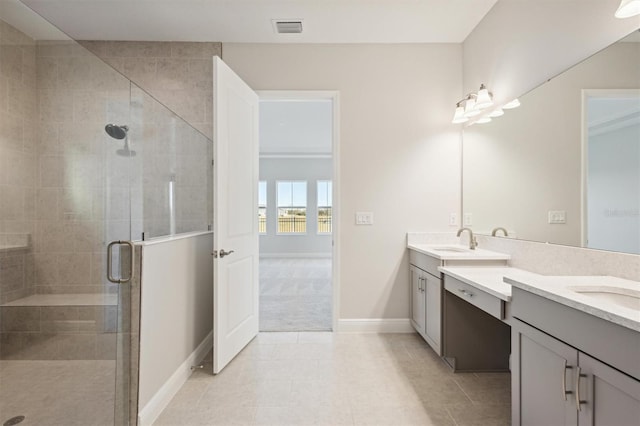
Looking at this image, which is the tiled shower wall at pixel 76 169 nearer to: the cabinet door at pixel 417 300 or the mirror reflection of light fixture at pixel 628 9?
the cabinet door at pixel 417 300

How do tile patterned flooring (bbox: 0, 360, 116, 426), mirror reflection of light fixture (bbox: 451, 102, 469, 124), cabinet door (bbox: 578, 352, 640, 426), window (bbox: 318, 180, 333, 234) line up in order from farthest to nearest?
1. window (bbox: 318, 180, 333, 234)
2. mirror reflection of light fixture (bbox: 451, 102, 469, 124)
3. tile patterned flooring (bbox: 0, 360, 116, 426)
4. cabinet door (bbox: 578, 352, 640, 426)

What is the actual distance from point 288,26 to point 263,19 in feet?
0.75

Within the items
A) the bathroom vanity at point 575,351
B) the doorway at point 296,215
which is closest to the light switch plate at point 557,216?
the bathroom vanity at point 575,351

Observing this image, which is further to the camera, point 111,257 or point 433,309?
point 433,309

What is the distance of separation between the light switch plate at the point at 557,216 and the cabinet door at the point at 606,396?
3.56ft

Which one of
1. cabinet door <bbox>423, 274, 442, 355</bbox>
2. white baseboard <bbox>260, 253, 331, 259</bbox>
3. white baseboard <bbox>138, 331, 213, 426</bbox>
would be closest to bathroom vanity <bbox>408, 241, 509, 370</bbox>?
cabinet door <bbox>423, 274, 442, 355</bbox>

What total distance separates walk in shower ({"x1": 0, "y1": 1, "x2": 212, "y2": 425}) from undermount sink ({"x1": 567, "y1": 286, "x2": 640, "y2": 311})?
7.22ft

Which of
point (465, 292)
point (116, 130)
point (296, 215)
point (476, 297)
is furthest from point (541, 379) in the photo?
point (296, 215)

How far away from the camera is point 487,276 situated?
2.14 metres

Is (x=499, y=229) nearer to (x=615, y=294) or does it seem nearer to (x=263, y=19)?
(x=615, y=294)

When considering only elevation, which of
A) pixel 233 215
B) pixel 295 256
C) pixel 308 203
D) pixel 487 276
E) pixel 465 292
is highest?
pixel 308 203

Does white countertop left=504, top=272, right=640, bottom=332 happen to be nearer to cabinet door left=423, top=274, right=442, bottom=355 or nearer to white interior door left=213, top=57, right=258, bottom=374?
cabinet door left=423, top=274, right=442, bottom=355

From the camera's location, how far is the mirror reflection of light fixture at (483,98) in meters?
2.71

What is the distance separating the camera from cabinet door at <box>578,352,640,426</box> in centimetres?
97
